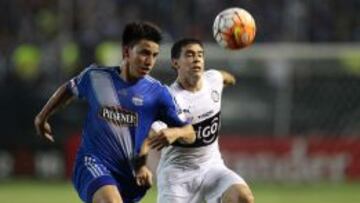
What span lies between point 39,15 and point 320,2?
6.19 m

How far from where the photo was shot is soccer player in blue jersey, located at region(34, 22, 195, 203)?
32.4 feet

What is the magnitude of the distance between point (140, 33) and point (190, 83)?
87.1 inches

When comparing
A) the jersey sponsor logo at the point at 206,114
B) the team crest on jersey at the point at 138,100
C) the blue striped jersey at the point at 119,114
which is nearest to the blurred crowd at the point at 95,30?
the jersey sponsor logo at the point at 206,114

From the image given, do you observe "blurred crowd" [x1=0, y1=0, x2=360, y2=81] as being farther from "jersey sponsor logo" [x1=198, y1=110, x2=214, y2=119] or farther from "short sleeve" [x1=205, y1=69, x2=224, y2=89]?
"jersey sponsor logo" [x1=198, y1=110, x2=214, y2=119]

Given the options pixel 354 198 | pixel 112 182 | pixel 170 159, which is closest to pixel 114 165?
pixel 112 182

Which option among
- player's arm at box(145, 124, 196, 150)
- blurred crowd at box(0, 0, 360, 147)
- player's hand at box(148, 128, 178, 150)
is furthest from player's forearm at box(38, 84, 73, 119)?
blurred crowd at box(0, 0, 360, 147)

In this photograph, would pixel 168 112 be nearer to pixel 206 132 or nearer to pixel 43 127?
pixel 43 127

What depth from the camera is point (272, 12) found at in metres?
22.7

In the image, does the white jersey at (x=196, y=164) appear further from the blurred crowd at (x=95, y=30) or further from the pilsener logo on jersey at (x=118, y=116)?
the blurred crowd at (x=95, y=30)

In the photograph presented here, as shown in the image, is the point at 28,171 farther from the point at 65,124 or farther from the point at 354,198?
the point at 354,198

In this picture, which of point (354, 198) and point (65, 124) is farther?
point (65, 124)

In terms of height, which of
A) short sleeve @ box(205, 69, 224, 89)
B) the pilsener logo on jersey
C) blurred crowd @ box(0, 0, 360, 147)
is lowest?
blurred crowd @ box(0, 0, 360, 147)

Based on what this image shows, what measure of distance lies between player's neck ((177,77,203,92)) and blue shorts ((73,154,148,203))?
2207 mm

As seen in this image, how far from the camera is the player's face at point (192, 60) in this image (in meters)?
11.8
